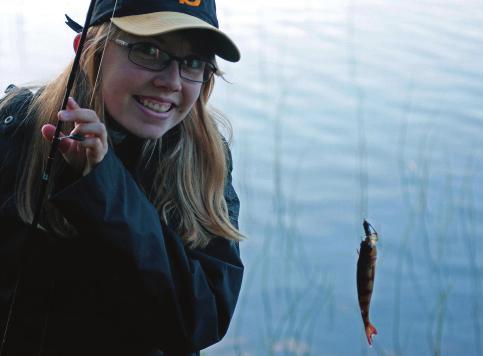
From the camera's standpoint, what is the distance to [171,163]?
2648 mm

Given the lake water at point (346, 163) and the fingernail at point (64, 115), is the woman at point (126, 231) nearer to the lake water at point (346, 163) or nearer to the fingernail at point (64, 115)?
the fingernail at point (64, 115)

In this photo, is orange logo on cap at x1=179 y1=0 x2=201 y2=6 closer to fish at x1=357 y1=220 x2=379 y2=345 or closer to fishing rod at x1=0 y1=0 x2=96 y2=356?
fishing rod at x1=0 y1=0 x2=96 y2=356

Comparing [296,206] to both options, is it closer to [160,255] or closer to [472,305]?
[472,305]

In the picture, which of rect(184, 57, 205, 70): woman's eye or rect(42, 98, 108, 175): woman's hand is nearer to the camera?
rect(42, 98, 108, 175): woman's hand

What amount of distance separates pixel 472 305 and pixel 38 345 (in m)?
3.04

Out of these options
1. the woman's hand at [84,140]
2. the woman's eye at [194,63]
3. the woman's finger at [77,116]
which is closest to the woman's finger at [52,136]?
the woman's hand at [84,140]

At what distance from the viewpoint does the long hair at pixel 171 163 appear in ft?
8.05

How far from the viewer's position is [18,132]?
2500 mm

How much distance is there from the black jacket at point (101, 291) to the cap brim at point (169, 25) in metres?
0.32

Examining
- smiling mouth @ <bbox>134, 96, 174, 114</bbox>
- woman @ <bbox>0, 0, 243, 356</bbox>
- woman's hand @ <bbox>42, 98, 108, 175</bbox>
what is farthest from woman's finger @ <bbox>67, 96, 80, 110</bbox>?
smiling mouth @ <bbox>134, 96, 174, 114</bbox>

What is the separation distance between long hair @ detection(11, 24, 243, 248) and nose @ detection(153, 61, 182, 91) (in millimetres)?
151

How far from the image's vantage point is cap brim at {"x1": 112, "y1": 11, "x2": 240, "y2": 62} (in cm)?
238

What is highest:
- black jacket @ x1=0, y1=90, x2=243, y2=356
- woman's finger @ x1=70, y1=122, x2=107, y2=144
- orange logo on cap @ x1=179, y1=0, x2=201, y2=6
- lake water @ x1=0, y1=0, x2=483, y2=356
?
orange logo on cap @ x1=179, y1=0, x2=201, y2=6

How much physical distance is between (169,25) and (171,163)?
418 mm
